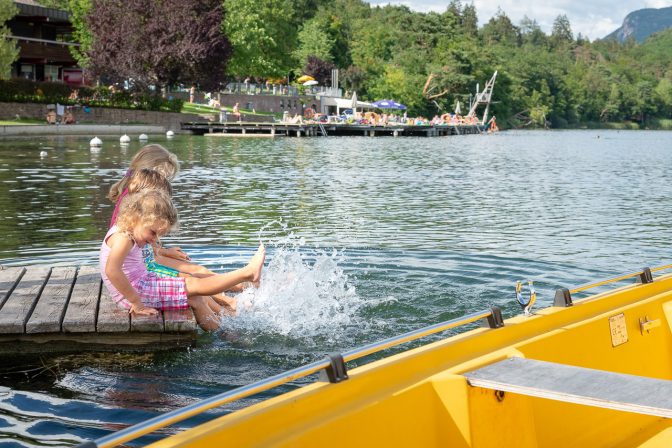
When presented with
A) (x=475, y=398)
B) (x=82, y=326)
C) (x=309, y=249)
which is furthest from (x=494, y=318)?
(x=309, y=249)

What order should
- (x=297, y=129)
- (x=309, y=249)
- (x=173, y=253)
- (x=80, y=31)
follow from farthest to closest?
1. (x=80, y=31)
2. (x=297, y=129)
3. (x=309, y=249)
4. (x=173, y=253)

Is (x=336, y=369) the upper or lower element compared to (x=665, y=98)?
lower

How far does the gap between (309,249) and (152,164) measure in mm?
5281

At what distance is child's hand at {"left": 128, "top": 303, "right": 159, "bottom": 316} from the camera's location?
690 centimetres

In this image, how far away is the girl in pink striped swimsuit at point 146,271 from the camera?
6516 mm

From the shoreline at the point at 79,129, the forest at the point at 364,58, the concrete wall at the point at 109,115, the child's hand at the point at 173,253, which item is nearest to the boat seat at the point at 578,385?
the child's hand at the point at 173,253

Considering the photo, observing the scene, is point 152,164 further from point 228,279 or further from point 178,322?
point 178,322

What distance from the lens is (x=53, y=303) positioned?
7262mm

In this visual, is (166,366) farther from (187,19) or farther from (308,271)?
(187,19)

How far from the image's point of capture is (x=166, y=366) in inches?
267

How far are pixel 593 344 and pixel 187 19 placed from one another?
61.5m

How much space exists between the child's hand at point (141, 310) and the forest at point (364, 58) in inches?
2244

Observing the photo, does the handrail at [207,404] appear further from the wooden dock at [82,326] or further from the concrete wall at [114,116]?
the concrete wall at [114,116]

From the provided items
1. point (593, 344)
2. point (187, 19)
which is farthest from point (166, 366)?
point (187, 19)
